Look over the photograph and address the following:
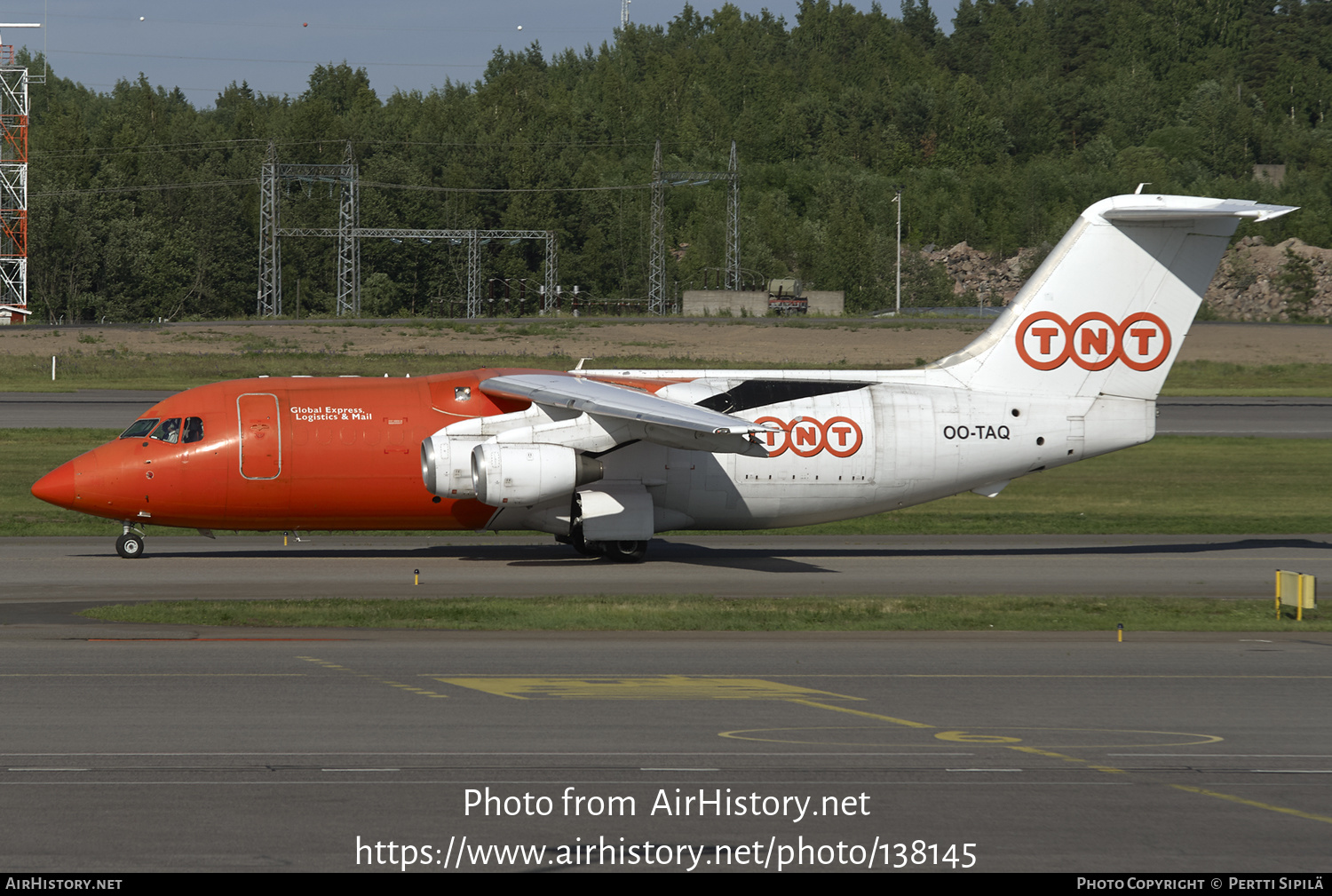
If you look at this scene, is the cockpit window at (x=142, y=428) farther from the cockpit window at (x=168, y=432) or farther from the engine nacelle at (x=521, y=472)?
the engine nacelle at (x=521, y=472)

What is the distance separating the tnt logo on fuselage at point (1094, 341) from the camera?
28188 millimetres

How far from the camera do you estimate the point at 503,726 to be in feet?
45.5

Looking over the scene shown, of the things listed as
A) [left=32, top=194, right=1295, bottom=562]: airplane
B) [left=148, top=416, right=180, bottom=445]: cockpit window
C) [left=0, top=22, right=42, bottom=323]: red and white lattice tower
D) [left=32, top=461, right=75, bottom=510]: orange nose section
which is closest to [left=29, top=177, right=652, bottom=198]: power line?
[left=0, top=22, right=42, bottom=323]: red and white lattice tower

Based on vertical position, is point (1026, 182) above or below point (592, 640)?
above

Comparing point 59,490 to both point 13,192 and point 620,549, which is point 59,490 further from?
point 13,192

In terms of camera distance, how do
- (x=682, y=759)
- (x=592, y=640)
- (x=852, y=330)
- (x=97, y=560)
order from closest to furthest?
(x=682, y=759)
(x=592, y=640)
(x=97, y=560)
(x=852, y=330)

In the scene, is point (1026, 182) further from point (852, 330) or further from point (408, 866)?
point (408, 866)

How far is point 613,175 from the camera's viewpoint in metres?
155

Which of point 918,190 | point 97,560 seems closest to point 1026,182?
point 918,190

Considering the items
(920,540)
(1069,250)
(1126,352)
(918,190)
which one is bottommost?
(920,540)

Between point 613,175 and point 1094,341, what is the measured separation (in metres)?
131

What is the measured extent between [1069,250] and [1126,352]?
2.50 meters

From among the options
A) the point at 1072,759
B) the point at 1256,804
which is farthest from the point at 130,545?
the point at 1256,804

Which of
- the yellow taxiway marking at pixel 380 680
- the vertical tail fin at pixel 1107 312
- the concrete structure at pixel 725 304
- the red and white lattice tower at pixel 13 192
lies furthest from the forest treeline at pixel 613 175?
the yellow taxiway marking at pixel 380 680
